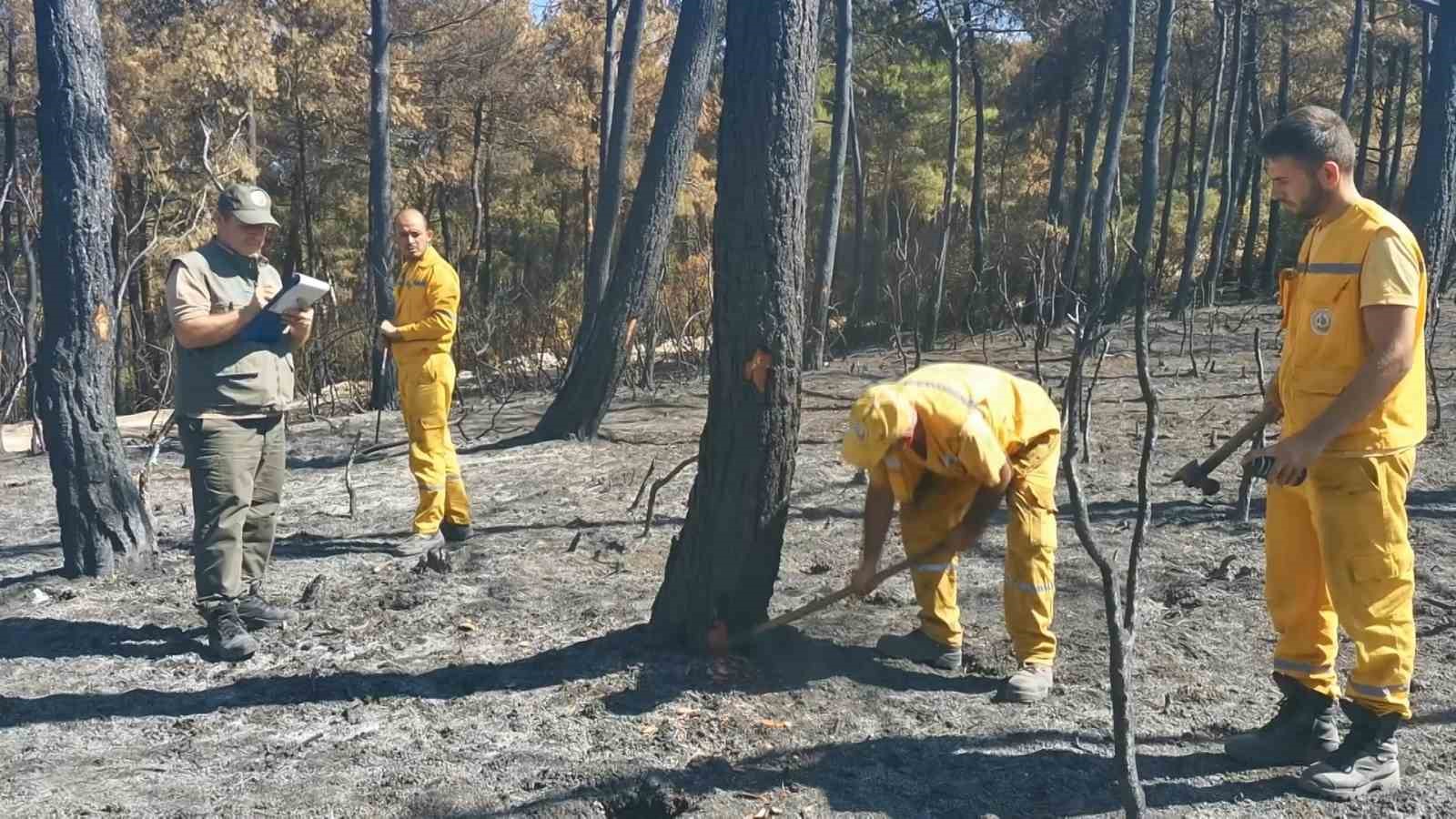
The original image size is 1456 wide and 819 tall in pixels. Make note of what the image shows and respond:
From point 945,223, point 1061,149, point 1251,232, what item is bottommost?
point 945,223

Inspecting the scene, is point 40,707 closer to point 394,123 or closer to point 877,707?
point 877,707

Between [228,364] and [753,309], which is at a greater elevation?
[753,309]

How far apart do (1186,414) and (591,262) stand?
17.7 ft

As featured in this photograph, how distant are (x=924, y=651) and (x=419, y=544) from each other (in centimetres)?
280

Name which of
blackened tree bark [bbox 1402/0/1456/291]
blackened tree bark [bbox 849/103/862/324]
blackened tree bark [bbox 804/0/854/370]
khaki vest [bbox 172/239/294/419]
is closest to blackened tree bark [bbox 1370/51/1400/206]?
blackened tree bark [bbox 849/103/862/324]

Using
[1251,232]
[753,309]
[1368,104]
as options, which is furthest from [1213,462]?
[1368,104]

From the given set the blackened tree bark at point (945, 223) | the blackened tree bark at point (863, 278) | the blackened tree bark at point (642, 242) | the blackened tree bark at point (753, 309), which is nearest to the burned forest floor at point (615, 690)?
the blackened tree bark at point (753, 309)

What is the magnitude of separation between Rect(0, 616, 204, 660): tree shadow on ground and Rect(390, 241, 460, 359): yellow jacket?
5.64 feet

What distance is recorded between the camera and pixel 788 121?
417cm

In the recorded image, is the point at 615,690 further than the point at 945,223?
No

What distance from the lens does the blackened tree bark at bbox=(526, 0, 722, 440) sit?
903 centimetres

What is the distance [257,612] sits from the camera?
15.7 feet

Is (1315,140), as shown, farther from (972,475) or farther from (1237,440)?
(972,475)

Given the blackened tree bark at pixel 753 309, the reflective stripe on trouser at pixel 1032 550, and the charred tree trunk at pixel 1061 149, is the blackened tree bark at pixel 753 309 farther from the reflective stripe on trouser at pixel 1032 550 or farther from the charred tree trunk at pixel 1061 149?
the charred tree trunk at pixel 1061 149
